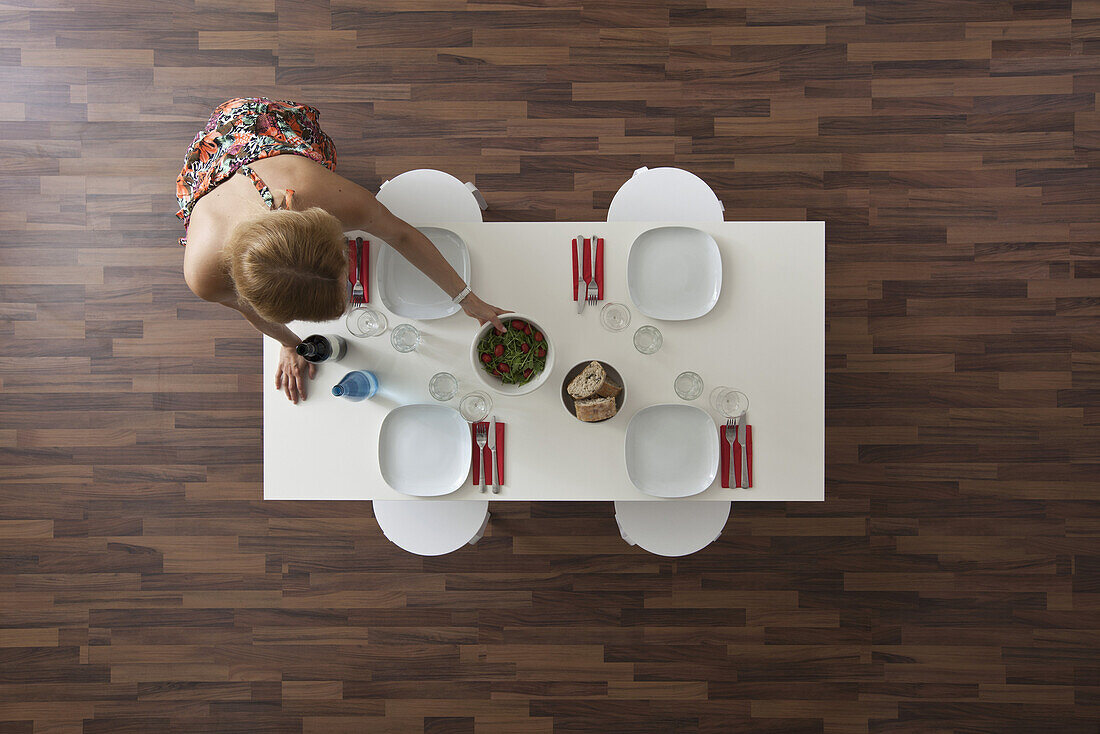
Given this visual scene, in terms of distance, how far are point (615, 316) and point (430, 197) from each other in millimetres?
778

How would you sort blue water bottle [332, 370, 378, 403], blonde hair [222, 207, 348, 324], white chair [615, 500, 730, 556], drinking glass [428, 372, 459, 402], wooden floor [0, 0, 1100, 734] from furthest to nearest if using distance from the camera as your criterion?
wooden floor [0, 0, 1100, 734] → white chair [615, 500, 730, 556] → drinking glass [428, 372, 459, 402] → blue water bottle [332, 370, 378, 403] → blonde hair [222, 207, 348, 324]

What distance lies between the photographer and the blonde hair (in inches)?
50.3

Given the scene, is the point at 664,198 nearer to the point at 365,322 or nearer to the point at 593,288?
the point at 593,288

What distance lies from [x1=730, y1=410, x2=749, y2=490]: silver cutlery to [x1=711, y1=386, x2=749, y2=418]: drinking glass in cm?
3

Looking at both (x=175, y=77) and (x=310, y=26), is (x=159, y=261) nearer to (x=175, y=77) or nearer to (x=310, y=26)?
(x=175, y=77)

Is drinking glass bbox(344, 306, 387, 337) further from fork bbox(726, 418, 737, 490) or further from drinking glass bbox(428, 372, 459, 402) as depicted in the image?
fork bbox(726, 418, 737, 490)

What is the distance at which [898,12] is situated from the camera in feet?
8.41

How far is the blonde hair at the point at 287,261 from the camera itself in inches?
50.3

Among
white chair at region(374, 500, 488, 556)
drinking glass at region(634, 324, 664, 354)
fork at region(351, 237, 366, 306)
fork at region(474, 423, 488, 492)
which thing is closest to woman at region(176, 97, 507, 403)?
fork at region(351, 237, 366, 306)

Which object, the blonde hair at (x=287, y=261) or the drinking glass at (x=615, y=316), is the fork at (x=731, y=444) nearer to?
the drinking glass at (x=615, y=316)

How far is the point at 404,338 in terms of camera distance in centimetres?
179

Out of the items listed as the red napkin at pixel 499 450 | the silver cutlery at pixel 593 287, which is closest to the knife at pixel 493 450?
the red napkin at pixel 499 450

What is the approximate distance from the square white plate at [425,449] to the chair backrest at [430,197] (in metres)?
0.67

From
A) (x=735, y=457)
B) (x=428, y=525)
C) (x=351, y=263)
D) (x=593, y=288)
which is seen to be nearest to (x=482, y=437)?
(x=428, y=525)
